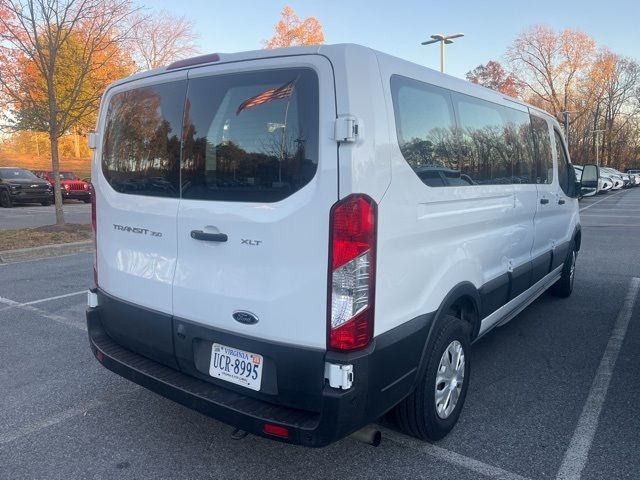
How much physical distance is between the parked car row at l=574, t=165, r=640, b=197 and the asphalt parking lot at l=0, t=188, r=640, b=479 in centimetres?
183

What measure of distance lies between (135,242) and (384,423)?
183 centimetres

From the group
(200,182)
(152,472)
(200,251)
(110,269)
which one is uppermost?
(200,182)

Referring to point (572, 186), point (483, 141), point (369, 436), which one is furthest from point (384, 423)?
point (572, 186)

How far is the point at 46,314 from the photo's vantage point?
548 centimetres

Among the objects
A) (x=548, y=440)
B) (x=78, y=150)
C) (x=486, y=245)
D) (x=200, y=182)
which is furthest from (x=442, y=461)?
(x=78, y=150)

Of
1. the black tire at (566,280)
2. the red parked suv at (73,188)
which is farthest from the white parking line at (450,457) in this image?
the red parked suv at (73,188)

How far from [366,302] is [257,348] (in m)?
0.57

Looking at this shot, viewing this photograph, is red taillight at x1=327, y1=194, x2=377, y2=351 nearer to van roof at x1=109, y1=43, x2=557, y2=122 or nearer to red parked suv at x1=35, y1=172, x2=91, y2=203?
van roof at x1=109, y1=43, x2=557, y2=122

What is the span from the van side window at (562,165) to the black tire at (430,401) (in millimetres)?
3100

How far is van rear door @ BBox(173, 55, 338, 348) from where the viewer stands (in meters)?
2.31

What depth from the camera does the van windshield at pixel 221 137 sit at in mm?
2375

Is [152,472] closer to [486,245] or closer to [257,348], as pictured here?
[257,348]

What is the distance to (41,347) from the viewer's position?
178 inches

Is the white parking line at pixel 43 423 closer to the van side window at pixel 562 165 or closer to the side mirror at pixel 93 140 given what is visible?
the side mirror at pixel 93 140
